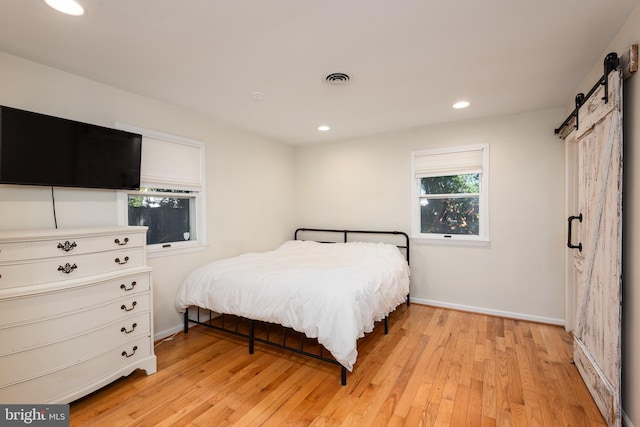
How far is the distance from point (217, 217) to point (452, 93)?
2.95m

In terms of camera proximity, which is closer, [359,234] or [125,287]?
[125,287]

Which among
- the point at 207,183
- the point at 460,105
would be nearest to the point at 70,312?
the point at 207,183

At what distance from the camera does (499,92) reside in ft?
9.30

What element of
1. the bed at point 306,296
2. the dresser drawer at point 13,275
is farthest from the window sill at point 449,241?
the dresser drawer at point 13,275

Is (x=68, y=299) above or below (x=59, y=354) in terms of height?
above

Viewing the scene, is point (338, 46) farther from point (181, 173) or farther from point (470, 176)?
point (470, 176)

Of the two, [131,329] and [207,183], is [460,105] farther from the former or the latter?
[131,329]

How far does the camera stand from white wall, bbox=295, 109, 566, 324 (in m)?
3.33

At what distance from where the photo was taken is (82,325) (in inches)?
77.4

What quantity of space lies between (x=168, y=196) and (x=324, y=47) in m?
2.26

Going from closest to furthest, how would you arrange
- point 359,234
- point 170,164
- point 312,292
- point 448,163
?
point 312,292 < point 170,164 < point 448,163 < point 359,234

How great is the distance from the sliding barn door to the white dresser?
321cm

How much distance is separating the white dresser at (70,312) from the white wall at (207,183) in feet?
1.33

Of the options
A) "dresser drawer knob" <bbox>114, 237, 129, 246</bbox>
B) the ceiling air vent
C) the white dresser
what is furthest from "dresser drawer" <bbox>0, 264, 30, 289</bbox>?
the ceiling air vent
